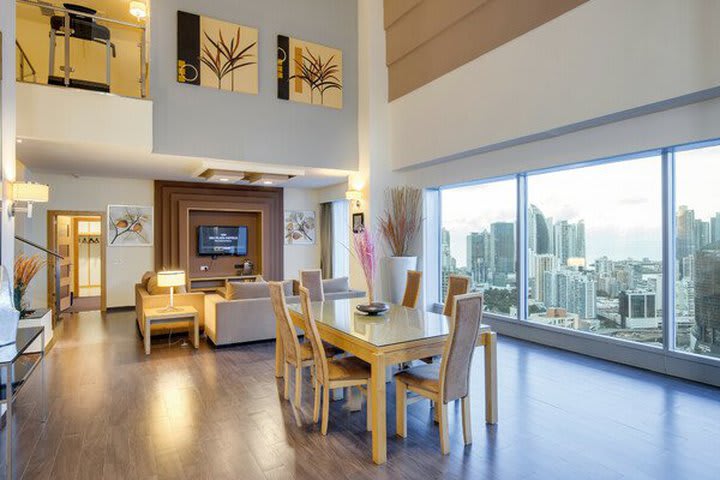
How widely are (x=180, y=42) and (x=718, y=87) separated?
6472mm

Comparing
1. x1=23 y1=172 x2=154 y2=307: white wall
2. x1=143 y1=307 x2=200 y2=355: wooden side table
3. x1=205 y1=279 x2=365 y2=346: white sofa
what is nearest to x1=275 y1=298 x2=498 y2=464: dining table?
x1=205 y1=279 x2=365 y2=346: white sofa

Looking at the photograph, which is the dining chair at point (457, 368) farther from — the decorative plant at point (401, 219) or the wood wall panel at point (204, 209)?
the wood wall panel at point (204, 209)

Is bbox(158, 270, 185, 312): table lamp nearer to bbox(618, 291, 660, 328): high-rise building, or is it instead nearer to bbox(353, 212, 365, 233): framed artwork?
bbox(353, 212, 365, 233): framed artwork

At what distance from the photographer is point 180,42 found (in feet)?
19.9

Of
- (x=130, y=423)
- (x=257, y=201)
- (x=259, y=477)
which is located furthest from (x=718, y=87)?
(x=257, y=201)

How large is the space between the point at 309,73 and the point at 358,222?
278 centimetres

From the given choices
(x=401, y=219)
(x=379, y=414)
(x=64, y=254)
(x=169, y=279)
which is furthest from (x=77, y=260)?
(x=379, y=414)

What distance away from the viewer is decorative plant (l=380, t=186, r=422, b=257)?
7441mm

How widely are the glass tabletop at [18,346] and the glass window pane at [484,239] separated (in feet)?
17.4

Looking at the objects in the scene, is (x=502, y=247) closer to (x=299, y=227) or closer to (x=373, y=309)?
(x=373, y=309)

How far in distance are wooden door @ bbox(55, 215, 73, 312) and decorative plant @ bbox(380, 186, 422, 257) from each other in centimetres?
642

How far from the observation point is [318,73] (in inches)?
284

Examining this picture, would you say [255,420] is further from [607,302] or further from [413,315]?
[607,302]

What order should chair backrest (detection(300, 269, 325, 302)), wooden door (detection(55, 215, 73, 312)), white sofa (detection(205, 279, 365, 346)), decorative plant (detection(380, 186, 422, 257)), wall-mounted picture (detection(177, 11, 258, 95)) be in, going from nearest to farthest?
1. chair backrest (detection(300, 269, 325, 302))
2. white sofa (detection(205, 279, 365, 346))
3. wall-mounted picture (detection(177, 11, 258, 95))
4. decorative plant (detection(380, 186, 422, 257))
5. wooden door (detection(55, 215, 73, 312))
